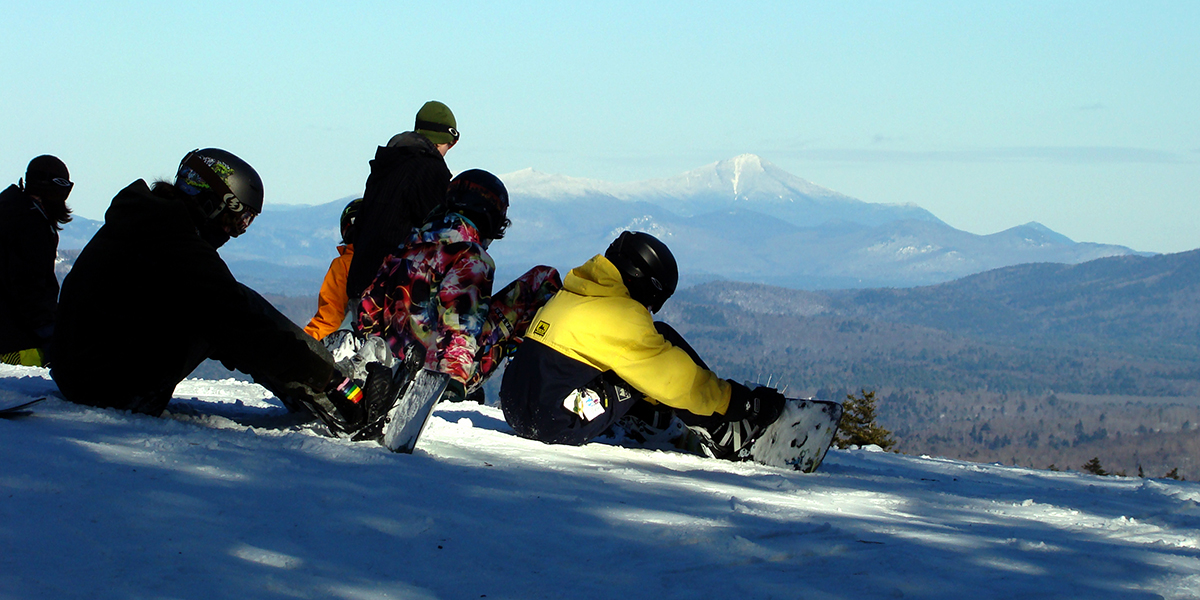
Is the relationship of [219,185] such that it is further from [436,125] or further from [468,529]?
[436,125]

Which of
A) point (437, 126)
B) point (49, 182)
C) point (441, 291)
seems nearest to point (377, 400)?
point (441, 291)

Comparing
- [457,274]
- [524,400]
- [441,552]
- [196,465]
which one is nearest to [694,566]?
[441,552]

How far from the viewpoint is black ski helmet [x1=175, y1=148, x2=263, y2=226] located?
4504 millimetres

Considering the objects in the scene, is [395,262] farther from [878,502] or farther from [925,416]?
[925,416]

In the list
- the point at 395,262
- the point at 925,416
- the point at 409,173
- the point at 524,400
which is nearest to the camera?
the point at 524,400

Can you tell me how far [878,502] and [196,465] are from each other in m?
3.10

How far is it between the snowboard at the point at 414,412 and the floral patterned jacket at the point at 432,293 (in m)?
1.04

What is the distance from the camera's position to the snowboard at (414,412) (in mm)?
4648

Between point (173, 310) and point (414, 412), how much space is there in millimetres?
1150

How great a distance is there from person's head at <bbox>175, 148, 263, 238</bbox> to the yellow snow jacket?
1.72 m

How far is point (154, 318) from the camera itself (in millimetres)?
4355

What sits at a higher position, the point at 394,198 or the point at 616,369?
the point at 394,198

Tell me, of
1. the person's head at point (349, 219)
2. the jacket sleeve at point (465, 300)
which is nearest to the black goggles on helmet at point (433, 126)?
the person's head at point (349, 219)

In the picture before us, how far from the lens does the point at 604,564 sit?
10.3ft
